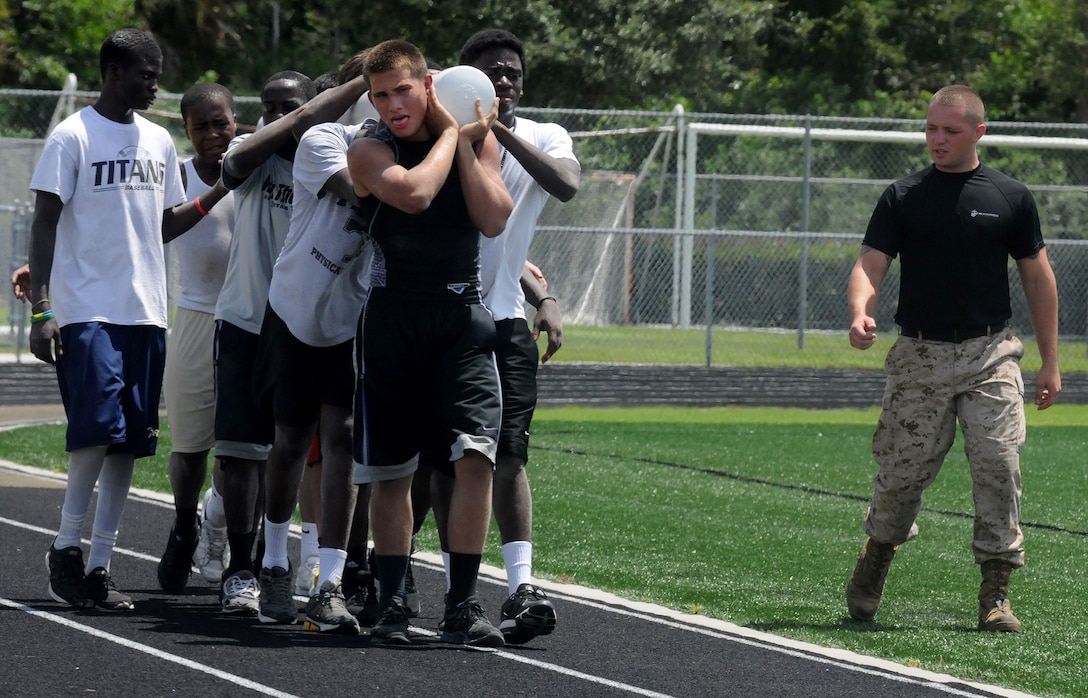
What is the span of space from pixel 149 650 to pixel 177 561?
3.96 feet

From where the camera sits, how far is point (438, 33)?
2823 centimetres

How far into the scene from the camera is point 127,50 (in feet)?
20.7

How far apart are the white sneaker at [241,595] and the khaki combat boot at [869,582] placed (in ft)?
7.47

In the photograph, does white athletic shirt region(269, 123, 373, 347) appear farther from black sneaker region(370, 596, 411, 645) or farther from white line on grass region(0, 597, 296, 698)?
white line on grass region(0, 597, 296, 698)

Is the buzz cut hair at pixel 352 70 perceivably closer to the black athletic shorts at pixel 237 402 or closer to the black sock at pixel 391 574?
the black athletic shorts at pixel 237 402

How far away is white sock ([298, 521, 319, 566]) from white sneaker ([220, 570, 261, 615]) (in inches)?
10.6

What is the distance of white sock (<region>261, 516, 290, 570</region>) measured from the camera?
6.11 meters

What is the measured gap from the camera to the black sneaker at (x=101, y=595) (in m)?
6.31

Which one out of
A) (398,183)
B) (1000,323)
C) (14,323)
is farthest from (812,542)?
(14,323)

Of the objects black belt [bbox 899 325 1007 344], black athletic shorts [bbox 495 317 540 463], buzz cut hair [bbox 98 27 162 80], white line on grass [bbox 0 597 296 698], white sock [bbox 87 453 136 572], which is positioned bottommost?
white line on grass [bbox 0 597 296 698]

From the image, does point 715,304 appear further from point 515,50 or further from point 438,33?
point 515,50

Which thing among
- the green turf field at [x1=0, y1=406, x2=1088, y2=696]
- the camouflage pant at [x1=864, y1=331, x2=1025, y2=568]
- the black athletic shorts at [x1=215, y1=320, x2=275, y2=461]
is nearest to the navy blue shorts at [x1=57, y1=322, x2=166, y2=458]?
the black athletic shorts at [x1=215, y1=320, x2=275, y2=461]

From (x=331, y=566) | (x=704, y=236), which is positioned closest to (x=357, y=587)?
(x=331, y=566)

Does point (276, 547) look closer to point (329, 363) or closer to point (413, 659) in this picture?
point (329, 363)
